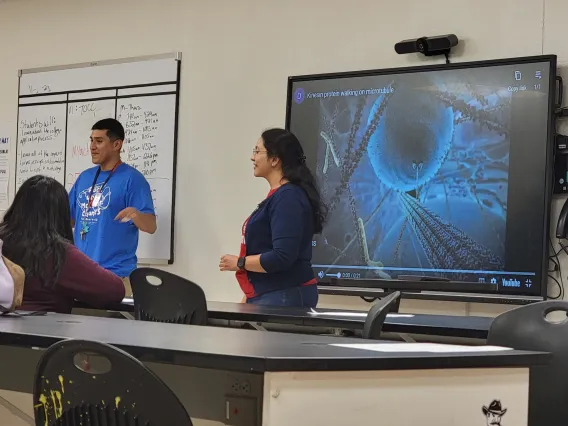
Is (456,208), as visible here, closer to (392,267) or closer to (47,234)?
(392,267)

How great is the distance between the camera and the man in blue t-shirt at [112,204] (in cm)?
456

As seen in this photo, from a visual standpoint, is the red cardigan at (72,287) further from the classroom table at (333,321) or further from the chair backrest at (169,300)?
the classroom table at (333,321)

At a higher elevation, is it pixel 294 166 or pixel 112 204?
pixel 294 166

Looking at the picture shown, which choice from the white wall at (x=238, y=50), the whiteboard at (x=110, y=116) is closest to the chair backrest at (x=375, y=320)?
the white wall at (x=238, y=50)

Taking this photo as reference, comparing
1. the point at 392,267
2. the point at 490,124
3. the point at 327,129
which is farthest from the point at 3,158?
the point at 490,124

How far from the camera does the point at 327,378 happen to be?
1.32 meters

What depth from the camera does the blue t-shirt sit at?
15.0ft

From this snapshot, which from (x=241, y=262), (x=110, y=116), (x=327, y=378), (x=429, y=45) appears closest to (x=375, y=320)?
(x=327, y=378)

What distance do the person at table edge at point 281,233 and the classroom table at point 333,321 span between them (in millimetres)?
251

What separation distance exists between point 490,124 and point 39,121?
329 cm

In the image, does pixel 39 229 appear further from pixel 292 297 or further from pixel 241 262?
pixel 292 297

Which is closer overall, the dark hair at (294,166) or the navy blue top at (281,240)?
the navy blue top at (281,240)

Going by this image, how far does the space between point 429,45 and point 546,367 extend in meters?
2.51

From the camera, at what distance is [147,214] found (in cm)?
457
